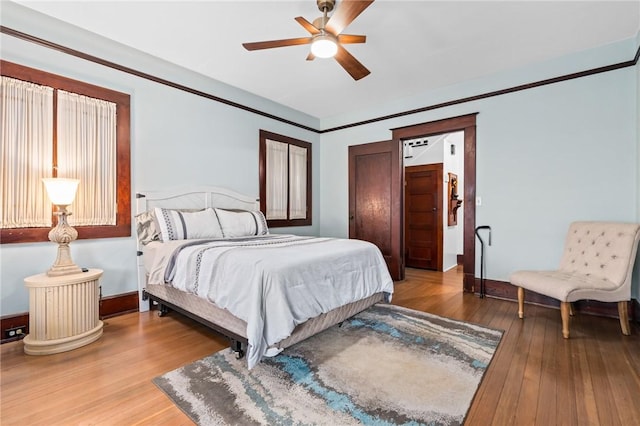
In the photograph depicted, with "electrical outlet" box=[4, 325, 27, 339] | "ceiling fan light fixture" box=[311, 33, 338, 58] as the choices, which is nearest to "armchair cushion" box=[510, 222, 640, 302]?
"ceiling fan light fixture" box=[311, 33, 338, 58]

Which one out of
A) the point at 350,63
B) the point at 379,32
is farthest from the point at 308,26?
the point at 379,32

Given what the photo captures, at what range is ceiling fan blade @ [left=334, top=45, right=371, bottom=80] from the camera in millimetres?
2543

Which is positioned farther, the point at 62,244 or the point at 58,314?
the point at 62,244

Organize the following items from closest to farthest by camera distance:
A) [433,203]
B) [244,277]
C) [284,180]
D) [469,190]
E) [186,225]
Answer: [244,277] → [186,225] → [469,190] → [284,180] → [433,203]

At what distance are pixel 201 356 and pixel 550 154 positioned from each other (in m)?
4.19

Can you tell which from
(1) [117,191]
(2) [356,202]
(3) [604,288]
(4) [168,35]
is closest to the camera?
(3) [604,288]

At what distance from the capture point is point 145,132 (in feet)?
10.8

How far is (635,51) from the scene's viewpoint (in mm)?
2900

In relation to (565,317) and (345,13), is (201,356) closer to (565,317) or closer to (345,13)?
(345,13)

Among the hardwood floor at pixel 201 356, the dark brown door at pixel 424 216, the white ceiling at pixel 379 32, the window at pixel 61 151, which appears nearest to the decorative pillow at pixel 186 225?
the window at pixel 61 151

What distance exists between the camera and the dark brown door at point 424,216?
543cm

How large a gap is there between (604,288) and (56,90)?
5253mm

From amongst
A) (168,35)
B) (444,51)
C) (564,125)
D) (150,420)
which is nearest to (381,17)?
(444,51)

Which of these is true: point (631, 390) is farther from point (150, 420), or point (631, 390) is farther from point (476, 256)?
point (150, 420)
